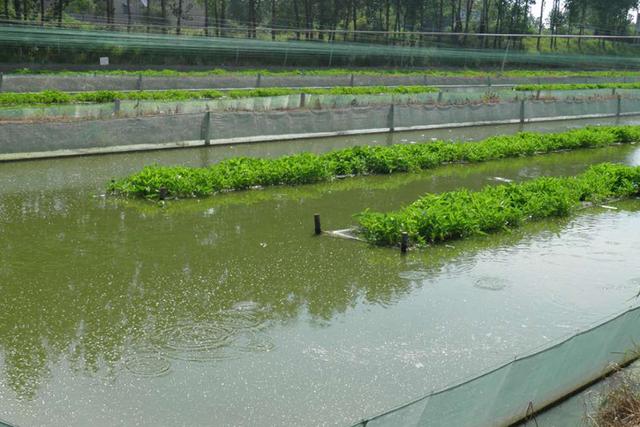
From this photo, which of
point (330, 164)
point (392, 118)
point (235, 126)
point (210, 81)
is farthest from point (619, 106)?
point (330, 164)

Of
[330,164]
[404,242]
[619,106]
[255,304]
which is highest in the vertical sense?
[619,106]

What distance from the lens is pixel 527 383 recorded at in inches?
319

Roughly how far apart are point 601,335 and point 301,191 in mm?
11644

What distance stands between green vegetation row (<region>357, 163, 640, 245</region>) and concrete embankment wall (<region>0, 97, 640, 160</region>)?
385 inches

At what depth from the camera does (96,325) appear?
10.7m

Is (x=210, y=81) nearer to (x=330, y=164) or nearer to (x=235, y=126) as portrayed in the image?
(x=235, y=126)

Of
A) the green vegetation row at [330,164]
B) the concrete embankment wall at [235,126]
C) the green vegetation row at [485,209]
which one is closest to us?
the green vegetation row at [485,209]

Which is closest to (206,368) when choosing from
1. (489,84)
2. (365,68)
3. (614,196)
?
(614,196)

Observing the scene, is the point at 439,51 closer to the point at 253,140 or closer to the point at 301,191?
the point at 253,140

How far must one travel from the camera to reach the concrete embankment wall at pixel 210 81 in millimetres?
36669

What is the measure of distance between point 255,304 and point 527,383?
4.70 meters

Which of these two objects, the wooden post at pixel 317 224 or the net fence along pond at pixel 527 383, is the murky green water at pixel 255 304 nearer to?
the wooden post at pixel 317 224

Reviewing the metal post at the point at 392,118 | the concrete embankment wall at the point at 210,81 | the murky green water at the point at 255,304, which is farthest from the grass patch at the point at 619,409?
the concrete embankment wall at the point at 210,81

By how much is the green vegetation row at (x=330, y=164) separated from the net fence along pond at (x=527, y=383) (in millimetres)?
10956
